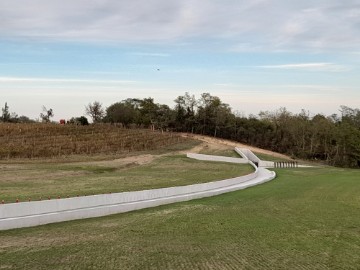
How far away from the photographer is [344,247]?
14.3 metres

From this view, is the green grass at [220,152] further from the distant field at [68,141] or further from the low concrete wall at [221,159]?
the low concrete wall at [221,159]

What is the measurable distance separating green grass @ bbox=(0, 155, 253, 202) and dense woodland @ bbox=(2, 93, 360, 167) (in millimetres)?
49805

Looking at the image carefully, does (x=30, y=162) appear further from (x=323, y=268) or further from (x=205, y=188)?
(x=323, y=268)

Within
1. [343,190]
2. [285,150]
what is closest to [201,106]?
[285,150]

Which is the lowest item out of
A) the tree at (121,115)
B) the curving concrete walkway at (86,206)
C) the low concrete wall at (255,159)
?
the low concrete wall at (255,159)

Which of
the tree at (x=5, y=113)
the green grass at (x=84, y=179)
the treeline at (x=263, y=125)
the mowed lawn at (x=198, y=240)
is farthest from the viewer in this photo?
the tree at (x=5, y=113)

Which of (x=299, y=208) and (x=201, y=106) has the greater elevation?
(x=201, y=106)

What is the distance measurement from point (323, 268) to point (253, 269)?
187 cm

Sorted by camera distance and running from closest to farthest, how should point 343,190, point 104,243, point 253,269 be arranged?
point 253,269, point 104,243, point 343,190

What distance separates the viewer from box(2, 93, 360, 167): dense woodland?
3691 inches

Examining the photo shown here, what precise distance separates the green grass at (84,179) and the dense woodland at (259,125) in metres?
49.8

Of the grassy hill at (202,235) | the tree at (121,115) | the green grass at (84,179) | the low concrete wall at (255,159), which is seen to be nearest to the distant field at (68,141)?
the green grass at (84,179)

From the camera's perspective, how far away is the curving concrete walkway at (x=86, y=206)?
16391 mm

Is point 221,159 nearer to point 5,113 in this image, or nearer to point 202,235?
point 202,235
